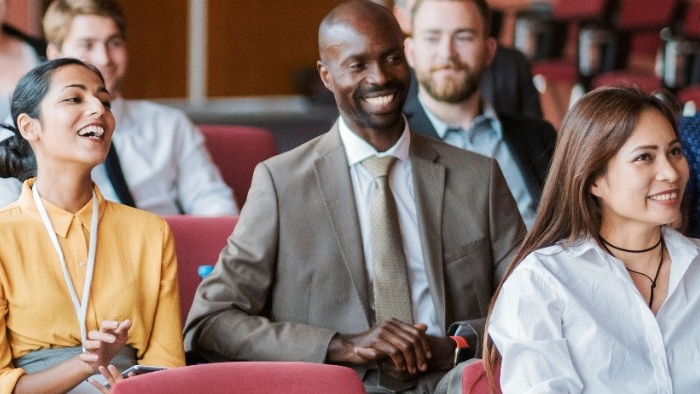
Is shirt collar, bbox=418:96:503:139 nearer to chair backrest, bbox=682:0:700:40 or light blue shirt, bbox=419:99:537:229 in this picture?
light blue shirt, bbox=419:99:537:229

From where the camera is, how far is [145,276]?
2766mm

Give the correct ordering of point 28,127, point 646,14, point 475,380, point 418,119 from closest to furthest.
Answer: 1. point 475,380
2. point 28,127
3. point 418,119
4. point 646,14

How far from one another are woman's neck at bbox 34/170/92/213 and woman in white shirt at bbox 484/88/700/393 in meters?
0.95

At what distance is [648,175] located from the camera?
245 cm

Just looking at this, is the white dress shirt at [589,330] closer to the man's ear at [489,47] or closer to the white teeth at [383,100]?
the white teeth at [383,100]

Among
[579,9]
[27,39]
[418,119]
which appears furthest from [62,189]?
[579,9]

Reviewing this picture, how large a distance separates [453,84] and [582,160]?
1.36m

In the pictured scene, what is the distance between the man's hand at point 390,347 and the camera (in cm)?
274

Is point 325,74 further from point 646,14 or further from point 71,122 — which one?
point 646,14

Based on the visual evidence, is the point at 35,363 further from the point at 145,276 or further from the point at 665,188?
the point at 665,188

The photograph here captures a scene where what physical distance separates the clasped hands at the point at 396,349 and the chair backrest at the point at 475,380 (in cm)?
40

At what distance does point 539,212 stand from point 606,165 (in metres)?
0.17

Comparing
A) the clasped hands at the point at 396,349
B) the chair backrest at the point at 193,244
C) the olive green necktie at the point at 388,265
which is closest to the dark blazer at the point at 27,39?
the chair backrest at the point at 193,244

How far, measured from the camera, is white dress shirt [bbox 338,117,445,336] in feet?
9.77
